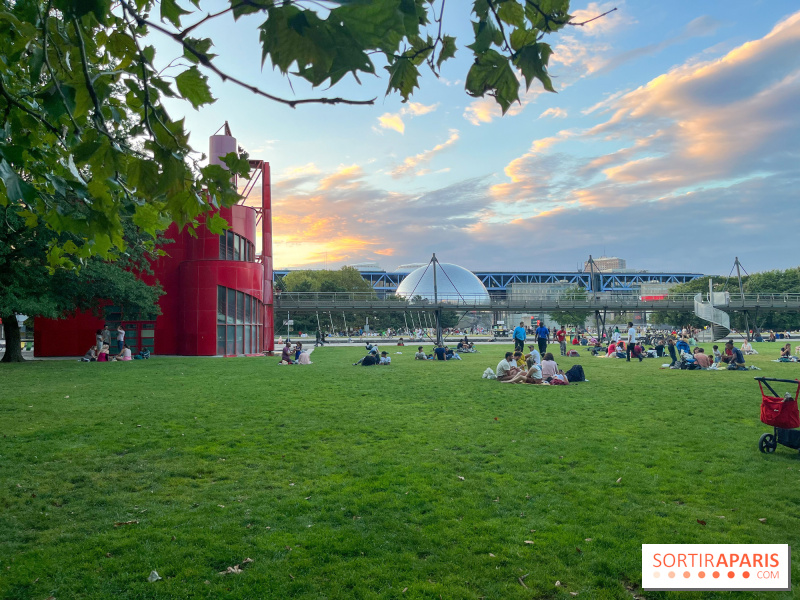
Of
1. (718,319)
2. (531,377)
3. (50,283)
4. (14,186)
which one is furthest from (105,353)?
(718,319)

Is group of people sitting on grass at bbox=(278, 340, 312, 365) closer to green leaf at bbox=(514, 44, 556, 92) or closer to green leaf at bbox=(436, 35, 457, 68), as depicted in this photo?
green leaf at bbox=(436, 35, 457, 68)

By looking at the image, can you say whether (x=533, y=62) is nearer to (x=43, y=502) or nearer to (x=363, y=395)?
(x=43, y=502)

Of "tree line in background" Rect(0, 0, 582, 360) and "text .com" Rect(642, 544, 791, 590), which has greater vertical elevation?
"tree line in background" Rect(0, 0, 582, 360)

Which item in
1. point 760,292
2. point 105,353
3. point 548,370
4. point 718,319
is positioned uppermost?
point 760,292

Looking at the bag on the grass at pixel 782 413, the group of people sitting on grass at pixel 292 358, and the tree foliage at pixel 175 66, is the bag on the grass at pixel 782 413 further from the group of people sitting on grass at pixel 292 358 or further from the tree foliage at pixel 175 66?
the group of people sitting on grass at pixel 292 358

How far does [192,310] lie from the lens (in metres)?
32.8

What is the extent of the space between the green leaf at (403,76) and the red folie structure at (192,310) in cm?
3104

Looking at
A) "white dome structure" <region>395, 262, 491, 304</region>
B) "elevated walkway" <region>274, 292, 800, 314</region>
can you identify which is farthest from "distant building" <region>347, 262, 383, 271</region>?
"elevated walkway" <region>274, 292, 800, 314</region>

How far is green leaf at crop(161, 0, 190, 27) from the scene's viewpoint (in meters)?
2.88

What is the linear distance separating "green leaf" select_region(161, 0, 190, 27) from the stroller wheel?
29.8 feet

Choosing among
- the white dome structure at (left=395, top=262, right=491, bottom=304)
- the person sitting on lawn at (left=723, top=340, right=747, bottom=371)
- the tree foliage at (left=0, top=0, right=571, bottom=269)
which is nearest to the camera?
the tree foliage at (left=0, top=0, right=571, bottom=269)

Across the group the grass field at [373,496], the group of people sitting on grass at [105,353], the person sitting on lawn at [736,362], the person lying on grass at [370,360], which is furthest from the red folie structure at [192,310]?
the person sitting on lawn at [736,362]

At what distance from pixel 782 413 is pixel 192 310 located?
30745 millimetres

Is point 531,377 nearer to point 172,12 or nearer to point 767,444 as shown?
point 767,444
